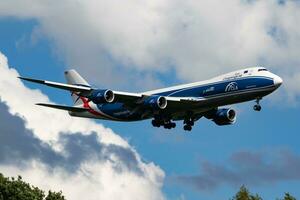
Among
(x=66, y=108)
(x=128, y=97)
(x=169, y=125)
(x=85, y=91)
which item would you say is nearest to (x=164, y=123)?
(x=169, y=125)

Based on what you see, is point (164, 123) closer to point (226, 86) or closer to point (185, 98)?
point (185, 98)

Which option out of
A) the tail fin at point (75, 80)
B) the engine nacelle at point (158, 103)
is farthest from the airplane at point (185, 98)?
the tail fin at point (75, 80)

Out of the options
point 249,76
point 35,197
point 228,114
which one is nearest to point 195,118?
point 228,114

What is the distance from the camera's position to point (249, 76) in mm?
87375

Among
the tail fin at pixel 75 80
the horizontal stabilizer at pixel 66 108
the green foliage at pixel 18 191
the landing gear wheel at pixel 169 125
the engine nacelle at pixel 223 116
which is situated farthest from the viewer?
the tail fin at pixel 75 80

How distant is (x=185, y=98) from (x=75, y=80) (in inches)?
914

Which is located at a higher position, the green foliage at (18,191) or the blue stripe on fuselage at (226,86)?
the blue stripe on fuselage at (226,86)

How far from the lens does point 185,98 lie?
89812 millimetres

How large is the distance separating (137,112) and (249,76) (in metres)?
14.7

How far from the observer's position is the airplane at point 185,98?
8656cm

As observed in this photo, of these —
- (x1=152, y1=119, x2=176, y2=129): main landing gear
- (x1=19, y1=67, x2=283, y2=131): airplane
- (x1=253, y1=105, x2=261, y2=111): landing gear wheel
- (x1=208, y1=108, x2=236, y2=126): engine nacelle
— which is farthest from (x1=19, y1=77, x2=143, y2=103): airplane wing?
(x1=253, y1=105, x2=261, y2=111): landing gear wheel

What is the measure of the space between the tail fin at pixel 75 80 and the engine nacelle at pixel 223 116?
58.7ft

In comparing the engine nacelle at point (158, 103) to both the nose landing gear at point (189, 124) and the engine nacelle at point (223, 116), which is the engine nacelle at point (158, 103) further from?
the engine nacelle at point (223, 116)

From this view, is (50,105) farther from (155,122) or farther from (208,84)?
(208,84)
